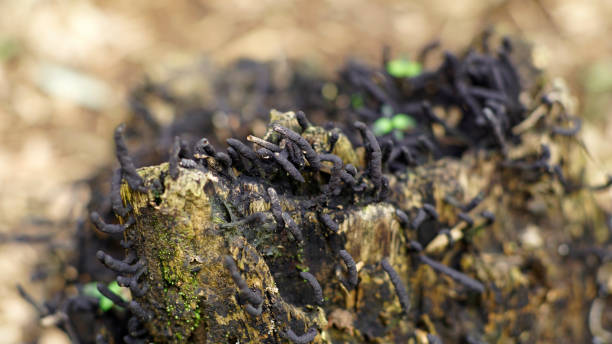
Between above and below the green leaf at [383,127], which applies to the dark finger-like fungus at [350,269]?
below

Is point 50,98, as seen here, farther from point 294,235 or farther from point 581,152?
point 581,152

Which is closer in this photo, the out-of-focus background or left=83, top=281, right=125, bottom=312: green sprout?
left=83, top=281, right=125, bottom=312: green sprout

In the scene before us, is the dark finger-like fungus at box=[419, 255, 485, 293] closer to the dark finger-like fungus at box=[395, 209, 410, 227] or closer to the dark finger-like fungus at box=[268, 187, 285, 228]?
the dark finger-like fungus at box=[395, 209, 410, 227]

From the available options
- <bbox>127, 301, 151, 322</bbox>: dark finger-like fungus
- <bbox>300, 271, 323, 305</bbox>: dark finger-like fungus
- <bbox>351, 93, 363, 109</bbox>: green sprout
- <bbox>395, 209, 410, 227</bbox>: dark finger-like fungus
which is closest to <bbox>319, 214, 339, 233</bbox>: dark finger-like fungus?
<bbox>300, 271, 323, 305</bbox>: dark finger-like fungus

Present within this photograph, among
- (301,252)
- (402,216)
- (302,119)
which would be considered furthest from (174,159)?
(402,216)

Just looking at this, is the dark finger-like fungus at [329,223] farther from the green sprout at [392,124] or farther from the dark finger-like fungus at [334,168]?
the green sprout at [392,124]

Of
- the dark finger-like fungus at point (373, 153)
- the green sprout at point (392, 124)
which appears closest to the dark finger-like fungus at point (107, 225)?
the dark finger-like fungus at point (373, 153)
